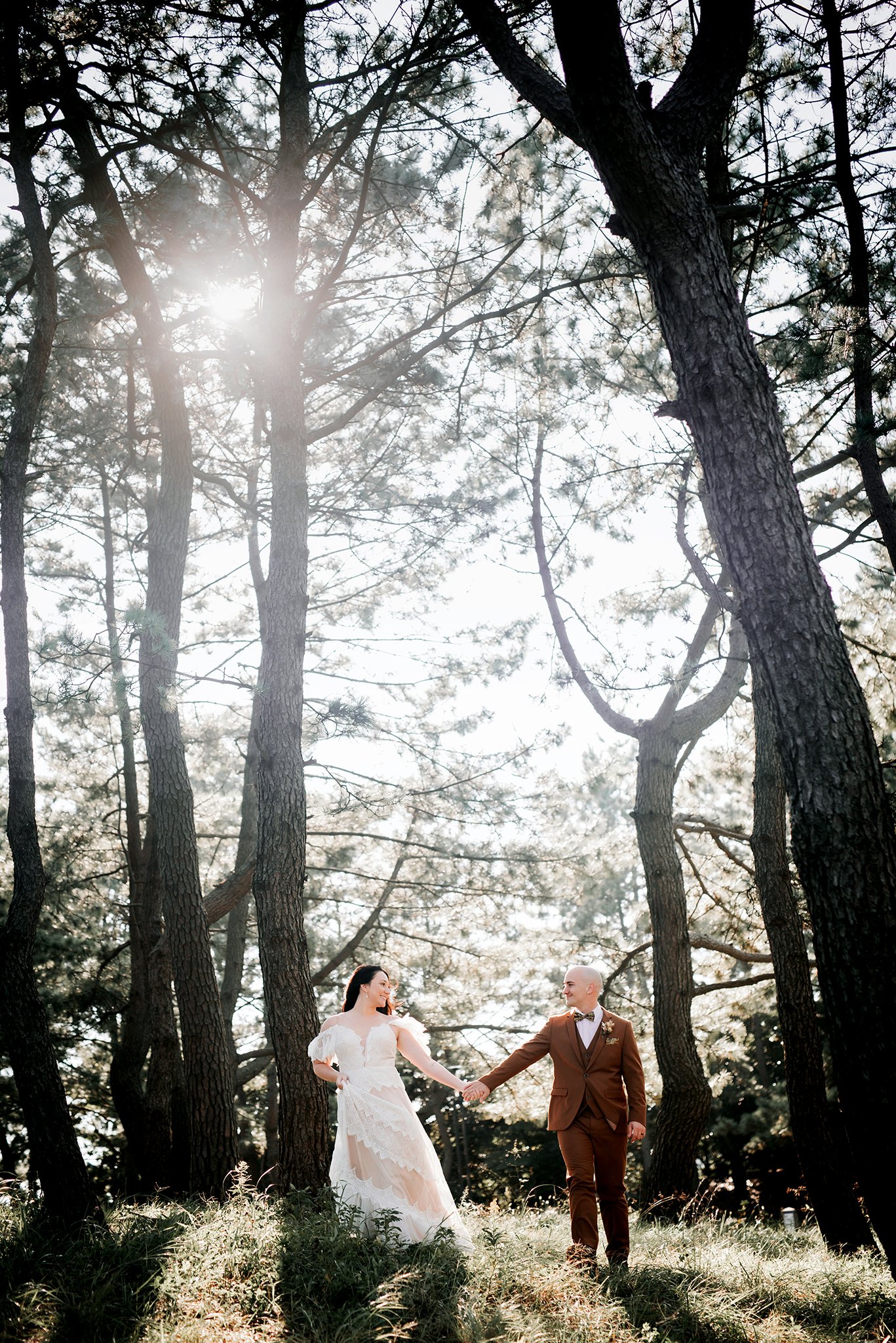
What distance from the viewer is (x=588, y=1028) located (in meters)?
4.71

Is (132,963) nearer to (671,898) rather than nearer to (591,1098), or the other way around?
(671,898)

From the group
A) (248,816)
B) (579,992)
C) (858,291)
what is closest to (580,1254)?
(579,992)

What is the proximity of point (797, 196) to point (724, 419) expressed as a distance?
294 cm

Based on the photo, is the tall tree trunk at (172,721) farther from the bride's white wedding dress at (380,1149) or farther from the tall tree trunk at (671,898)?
the tall tree trunk at (671,898)

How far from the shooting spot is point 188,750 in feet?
41.0

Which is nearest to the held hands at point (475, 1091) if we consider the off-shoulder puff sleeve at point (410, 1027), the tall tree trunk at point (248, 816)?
the off-shoulder puff sleeve at point (410, 1027)

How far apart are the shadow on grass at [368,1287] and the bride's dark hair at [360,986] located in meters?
1.18

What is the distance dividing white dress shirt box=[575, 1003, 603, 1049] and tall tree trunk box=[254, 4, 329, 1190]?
222 centimetres

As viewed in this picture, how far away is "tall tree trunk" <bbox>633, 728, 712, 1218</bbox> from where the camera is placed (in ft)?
23.9

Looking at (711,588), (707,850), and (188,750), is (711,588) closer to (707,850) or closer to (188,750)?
(707,850)

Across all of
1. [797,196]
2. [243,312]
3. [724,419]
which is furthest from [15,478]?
[797,196]

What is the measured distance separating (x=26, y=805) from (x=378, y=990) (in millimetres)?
2877

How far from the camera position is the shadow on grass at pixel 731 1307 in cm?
338

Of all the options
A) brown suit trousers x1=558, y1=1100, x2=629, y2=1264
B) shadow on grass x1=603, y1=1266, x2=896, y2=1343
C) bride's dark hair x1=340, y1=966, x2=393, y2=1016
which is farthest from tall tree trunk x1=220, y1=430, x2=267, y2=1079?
shadow on grass x1=603, y1=1266, x2=896, y2=1343
